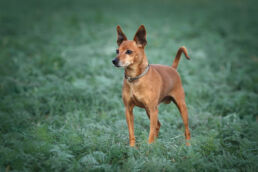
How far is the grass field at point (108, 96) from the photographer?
4.02 meters

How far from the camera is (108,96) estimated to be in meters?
6.79

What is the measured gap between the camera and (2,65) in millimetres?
7934

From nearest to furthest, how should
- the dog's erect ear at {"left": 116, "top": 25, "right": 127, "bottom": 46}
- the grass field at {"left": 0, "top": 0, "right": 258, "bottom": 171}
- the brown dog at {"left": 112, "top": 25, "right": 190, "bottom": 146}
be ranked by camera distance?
the grass field at {"left": 0, "top": 0, "right": 258, "bottom": 171}
the brown dog at {"left": 112, "top": 25, "right": 190, "bottom": 146}
the dog's erect ear at {"left": 116, "top": 25, "right": 127, "bottom": 46}

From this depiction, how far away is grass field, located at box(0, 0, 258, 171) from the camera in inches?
158

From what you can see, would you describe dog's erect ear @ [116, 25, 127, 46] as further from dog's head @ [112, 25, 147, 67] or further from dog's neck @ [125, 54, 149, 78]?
dog's neck @ [125, 54, 149, 78]

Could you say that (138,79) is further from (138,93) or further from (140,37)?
(140,37)

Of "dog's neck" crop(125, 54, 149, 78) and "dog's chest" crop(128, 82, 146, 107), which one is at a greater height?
"dog's neck" crop(125, 54, 149, 78)

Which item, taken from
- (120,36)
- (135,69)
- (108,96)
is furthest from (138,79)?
(108,96)

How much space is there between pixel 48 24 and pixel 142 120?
32.4 ft

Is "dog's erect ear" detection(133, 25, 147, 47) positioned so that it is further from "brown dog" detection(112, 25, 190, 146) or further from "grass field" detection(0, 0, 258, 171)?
"grass field" detection(0, 0, 258, 171)

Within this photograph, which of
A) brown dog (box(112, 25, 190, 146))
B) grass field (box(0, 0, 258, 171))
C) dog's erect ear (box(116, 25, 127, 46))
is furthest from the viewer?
dog's erect ear (box(116, 25, 127, 46))

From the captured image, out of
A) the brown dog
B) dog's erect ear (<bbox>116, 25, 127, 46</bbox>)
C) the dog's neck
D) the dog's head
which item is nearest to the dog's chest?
the brown dog

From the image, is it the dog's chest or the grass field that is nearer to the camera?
the grass field

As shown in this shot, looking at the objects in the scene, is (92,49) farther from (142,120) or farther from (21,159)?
(21,159)
